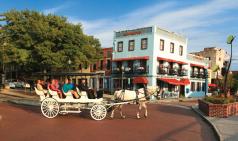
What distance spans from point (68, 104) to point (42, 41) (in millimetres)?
20830

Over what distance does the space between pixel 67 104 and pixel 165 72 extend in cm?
2981

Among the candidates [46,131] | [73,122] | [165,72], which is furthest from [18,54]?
[46,131]

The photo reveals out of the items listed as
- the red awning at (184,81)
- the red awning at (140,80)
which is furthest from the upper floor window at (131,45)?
the red awning at (184,81)

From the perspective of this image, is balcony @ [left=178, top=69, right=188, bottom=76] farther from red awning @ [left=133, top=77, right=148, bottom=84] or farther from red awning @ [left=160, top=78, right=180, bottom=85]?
red awning @ [left=133, top=77, right=148, bottom=84]

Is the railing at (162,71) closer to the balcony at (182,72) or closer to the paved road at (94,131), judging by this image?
the balcony at (182,72)

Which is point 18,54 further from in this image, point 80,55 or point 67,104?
point 67,104

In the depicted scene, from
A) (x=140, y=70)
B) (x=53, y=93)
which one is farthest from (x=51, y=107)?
(x=140, y=70)

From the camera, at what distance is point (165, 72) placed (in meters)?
45.6

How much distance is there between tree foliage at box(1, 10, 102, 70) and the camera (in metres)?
35.8

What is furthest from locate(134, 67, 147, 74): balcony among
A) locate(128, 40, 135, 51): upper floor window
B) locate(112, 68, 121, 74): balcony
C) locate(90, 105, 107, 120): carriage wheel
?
locate(90, 105, 107, 120): carriage wheel

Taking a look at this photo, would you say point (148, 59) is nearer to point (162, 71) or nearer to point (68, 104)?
point (162, 71)

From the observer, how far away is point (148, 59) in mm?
43781

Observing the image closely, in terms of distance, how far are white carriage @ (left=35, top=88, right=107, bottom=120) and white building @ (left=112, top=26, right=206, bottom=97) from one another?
25615 millimetres

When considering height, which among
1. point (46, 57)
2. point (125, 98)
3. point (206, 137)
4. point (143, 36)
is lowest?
point (206, 137)
